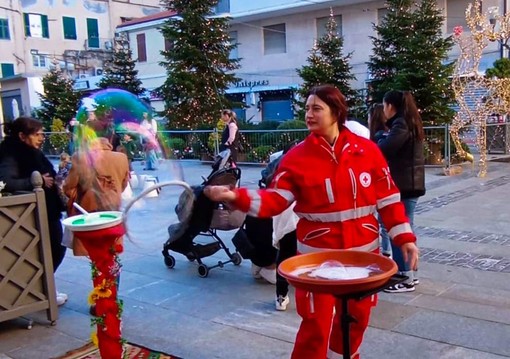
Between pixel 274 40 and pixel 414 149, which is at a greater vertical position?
pixel 274 40

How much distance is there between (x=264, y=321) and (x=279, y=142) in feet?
39.3

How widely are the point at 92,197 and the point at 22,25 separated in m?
41.1

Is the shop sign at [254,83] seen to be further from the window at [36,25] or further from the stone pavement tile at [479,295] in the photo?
the stone pavement tile at [479,295]

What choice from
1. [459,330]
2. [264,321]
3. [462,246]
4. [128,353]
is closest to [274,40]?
[462,246]

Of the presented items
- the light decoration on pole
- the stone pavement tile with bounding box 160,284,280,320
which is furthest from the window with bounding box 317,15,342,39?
the stone pavement tile with bounding box 160,284,280,320

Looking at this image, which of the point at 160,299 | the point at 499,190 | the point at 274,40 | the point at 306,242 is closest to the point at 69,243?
the point at 160,299

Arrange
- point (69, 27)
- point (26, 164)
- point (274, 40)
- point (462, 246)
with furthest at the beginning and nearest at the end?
point (69, 27)
point (274, 40)
point (462, 246)
point (26, 164)

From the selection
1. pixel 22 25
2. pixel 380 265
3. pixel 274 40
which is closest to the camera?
pixel 380 265

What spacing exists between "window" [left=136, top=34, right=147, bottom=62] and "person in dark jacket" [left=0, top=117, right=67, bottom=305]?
1179 inches

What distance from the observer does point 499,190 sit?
10.9 meters

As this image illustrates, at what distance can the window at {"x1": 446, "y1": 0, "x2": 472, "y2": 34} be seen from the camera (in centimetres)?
2341

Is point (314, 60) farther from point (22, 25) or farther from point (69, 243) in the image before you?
point (22, 25)

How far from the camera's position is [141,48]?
3394cm

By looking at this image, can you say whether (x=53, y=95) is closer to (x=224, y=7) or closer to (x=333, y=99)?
(x=224, y=7)
